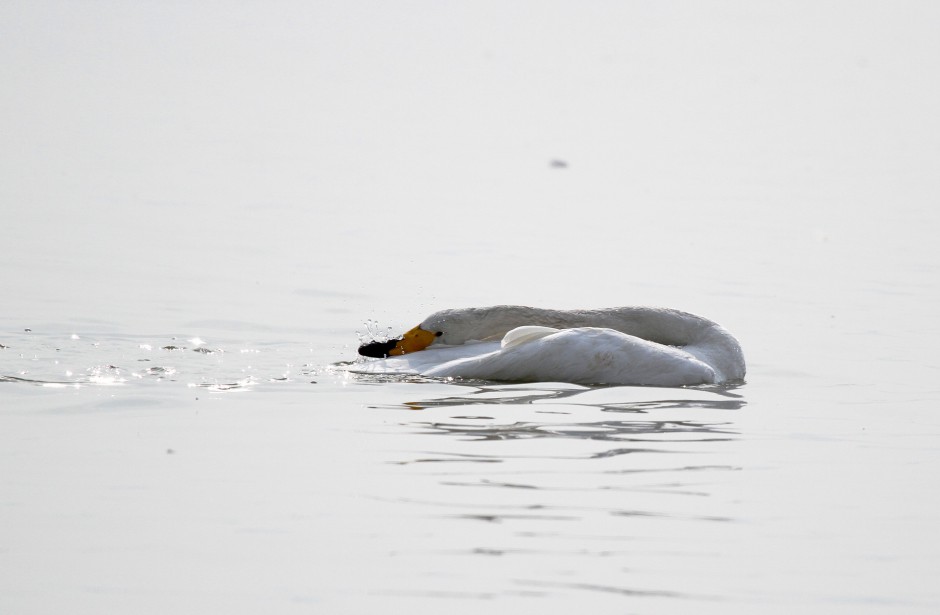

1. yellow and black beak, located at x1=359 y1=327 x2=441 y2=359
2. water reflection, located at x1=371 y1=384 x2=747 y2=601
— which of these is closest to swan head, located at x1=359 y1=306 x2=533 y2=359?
yellow and black beak, located at x1=359 y1=327 x2=441 y2=359

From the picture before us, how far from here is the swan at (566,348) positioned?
10406 millimetres

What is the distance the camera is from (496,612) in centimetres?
572

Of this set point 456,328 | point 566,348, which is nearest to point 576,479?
point 566,348

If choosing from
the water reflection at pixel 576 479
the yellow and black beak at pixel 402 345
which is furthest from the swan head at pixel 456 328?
the water reflection at pixel 576 479

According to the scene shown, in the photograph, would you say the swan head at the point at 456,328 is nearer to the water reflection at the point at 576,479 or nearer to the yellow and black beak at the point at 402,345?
the yellow and black beak at the point at 402,345

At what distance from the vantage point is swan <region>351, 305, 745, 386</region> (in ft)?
34.1

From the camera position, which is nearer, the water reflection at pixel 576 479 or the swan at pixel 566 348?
the water reflection at pixel 576 479

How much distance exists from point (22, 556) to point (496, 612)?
191cm

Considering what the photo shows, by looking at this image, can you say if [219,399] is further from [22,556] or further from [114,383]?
[22,556]

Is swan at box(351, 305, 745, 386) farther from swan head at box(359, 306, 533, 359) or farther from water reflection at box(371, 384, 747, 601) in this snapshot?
water reflection at box(371, 384, 747, 601)

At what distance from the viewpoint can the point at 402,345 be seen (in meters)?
11.1

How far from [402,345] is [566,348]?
136 centimetres

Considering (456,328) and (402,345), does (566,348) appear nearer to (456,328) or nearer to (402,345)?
(456,328)

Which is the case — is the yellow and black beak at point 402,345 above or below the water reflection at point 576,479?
above
